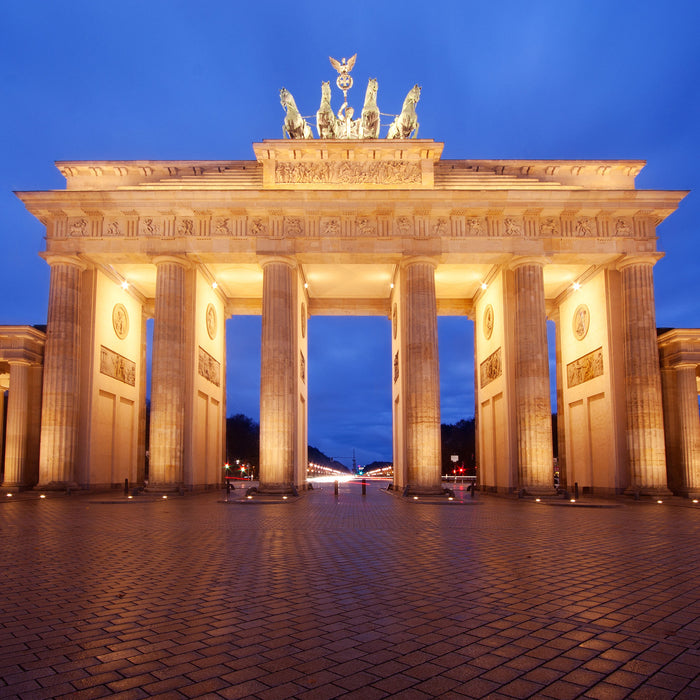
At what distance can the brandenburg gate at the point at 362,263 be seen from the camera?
89.3 ft

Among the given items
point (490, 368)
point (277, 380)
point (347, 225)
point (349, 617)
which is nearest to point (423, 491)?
point (277, 380)

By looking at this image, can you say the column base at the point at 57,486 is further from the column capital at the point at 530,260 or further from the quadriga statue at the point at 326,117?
the column capital at the point at 530,260

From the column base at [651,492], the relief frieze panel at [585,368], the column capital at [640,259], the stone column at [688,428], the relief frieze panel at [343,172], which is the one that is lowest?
the column base at [651,492]

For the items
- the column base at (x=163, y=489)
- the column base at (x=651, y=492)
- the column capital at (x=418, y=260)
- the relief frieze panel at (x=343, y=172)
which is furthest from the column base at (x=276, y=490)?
the column base at (x=651, y=492)

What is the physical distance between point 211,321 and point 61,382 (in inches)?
383

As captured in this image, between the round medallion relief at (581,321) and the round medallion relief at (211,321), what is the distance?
20.6 m

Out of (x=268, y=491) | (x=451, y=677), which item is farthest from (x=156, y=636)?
(x=268, y=491)

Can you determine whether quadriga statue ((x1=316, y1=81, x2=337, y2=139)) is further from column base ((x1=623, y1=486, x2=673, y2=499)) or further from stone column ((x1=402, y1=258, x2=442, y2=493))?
column base ((x1=623, y1=486, x2=673, y2=499))

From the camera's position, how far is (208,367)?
1346 inches

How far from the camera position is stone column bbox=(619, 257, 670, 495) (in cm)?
2662

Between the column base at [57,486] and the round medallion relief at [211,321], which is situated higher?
the round medallion relief at [211,321]

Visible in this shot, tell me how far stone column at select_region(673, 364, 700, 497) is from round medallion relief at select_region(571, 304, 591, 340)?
193 inches

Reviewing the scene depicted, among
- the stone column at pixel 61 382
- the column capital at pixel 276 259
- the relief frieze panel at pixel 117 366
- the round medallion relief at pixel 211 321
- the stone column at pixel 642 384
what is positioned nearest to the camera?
the stone column at pixel 642 384

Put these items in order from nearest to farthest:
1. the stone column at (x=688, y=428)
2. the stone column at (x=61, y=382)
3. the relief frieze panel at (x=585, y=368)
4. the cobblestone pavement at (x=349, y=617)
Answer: the cobblestone pavement at (x=349, y=617), the stone column at (x=61, y=382), the stone column at (x=688, y=428), the relief frieze panel at (x=585, y=368)
